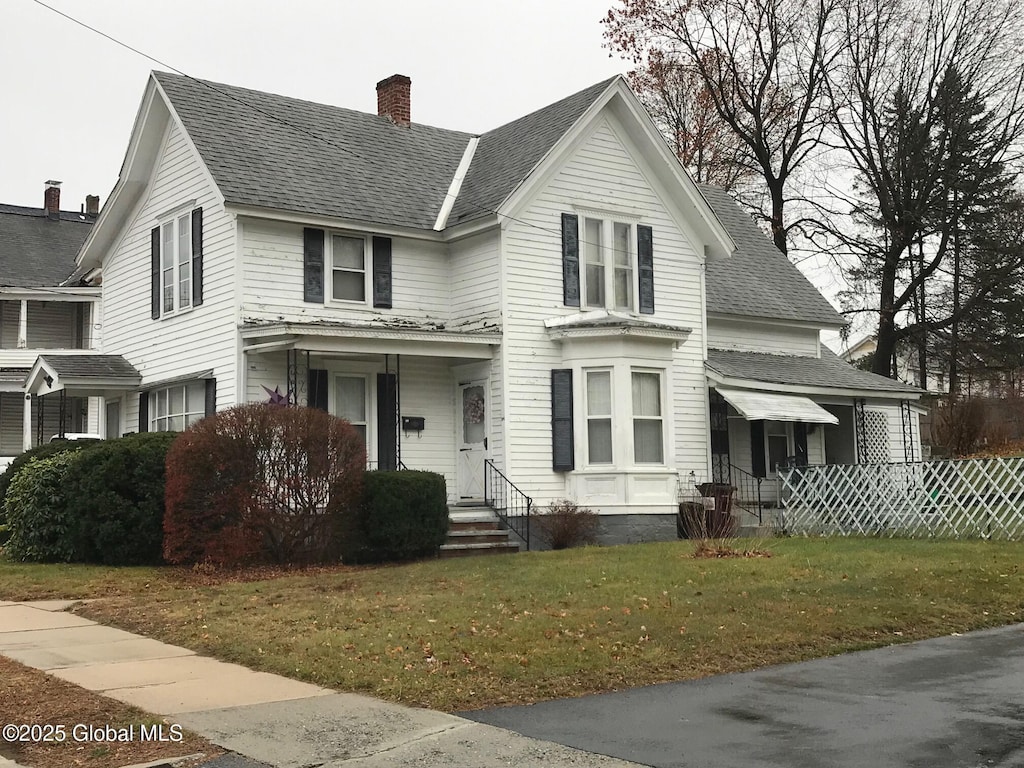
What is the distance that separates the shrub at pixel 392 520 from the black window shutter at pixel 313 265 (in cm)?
435

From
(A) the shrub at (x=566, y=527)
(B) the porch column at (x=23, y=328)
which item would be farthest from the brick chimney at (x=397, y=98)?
(B) the porch column at (x=23, y=328)

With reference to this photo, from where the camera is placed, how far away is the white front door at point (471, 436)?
21.2 metres

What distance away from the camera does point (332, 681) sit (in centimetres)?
869

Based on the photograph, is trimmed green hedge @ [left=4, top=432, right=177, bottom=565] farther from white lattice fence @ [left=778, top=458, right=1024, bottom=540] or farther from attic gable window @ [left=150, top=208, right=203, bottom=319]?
white lattice fence @ [left=778, top=458, right=1024, bottom=540]

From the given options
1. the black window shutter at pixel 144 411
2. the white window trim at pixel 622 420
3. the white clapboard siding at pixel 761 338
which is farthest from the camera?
the white clapboard siding at pixel 761 338

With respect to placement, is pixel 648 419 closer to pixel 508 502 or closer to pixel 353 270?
pixel 508 502

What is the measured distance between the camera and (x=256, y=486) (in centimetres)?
1600

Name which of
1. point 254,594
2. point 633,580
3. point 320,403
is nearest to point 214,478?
point 254,594

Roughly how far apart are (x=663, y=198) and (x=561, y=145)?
9.52 feet

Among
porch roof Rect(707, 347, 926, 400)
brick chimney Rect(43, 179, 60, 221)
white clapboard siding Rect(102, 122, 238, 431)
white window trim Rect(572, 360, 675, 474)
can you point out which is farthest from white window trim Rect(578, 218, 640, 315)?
brick chimney Rect(43, 179, 60, 221)

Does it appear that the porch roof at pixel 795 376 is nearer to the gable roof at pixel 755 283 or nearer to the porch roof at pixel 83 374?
the gable roof at pixel 755 283

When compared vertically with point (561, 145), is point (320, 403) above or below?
below

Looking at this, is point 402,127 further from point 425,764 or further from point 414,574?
point 425,764

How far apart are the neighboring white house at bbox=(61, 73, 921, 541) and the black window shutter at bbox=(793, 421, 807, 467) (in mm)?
2252
